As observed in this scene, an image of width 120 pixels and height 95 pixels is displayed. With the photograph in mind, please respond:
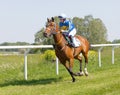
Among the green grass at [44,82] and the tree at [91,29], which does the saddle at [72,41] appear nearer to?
the green grass at [44,82]

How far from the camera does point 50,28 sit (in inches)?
475

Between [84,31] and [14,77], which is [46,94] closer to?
[14,77]

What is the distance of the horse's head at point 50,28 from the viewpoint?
39.0 feet

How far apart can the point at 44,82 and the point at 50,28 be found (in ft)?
6.44

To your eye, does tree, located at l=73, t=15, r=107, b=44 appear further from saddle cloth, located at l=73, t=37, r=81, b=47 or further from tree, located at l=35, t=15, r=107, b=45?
saddle cloth, located at l=73, t=37, r=81, b=47

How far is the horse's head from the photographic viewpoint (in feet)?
39.0

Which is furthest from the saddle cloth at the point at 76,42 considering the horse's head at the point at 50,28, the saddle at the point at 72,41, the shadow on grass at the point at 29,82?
the shadow on grass at the point at 29,82

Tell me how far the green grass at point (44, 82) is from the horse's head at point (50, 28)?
156 cm

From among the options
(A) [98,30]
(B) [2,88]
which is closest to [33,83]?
(B) [2,88]

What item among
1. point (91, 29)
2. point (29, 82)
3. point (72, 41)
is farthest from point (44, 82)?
point (91, 29)

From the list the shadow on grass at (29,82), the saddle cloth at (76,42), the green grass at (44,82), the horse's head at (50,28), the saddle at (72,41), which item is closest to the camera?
the green grass at (44,82)

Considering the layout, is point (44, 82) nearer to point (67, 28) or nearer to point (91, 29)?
point (67, 28)

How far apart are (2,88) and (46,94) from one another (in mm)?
1951

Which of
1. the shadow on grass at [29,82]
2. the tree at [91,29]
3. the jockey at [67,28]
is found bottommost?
the tree at [91,29]
